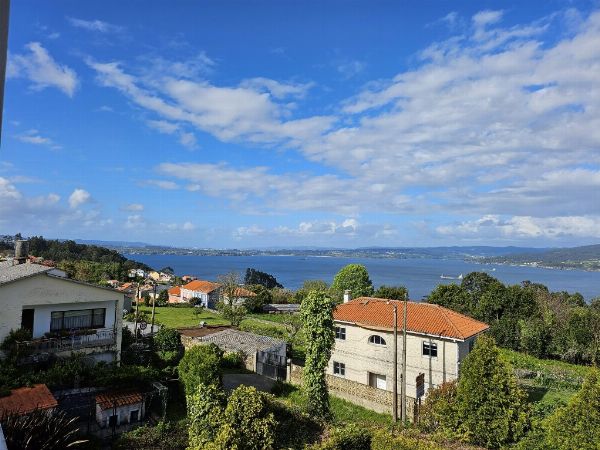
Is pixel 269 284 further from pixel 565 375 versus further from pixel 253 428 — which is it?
pixel 253 428

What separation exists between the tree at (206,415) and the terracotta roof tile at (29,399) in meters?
6.20

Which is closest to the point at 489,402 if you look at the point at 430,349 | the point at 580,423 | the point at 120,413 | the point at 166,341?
the point at 580,423

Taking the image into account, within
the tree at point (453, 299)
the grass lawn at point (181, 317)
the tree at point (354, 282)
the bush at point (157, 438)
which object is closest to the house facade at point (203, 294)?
the grass lawn at point (181, 317)

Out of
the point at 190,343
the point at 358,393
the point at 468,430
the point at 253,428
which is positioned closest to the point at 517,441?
the point at 468,430

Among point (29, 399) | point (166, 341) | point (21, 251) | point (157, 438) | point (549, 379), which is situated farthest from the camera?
point (549, 379)

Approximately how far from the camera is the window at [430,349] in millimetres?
25078

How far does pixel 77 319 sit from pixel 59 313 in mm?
1005

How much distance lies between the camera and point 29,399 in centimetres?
1636

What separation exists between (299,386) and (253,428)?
13930 mm

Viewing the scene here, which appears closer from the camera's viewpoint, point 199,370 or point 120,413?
point 120,413

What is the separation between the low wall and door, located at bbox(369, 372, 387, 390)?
9.88 feet

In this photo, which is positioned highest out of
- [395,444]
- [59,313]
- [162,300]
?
[59,313]

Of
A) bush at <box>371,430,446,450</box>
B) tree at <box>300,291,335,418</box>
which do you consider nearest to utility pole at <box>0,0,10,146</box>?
bush at <box>371,430,446,450</box>

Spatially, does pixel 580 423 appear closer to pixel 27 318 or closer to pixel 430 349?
pixel 430 349
